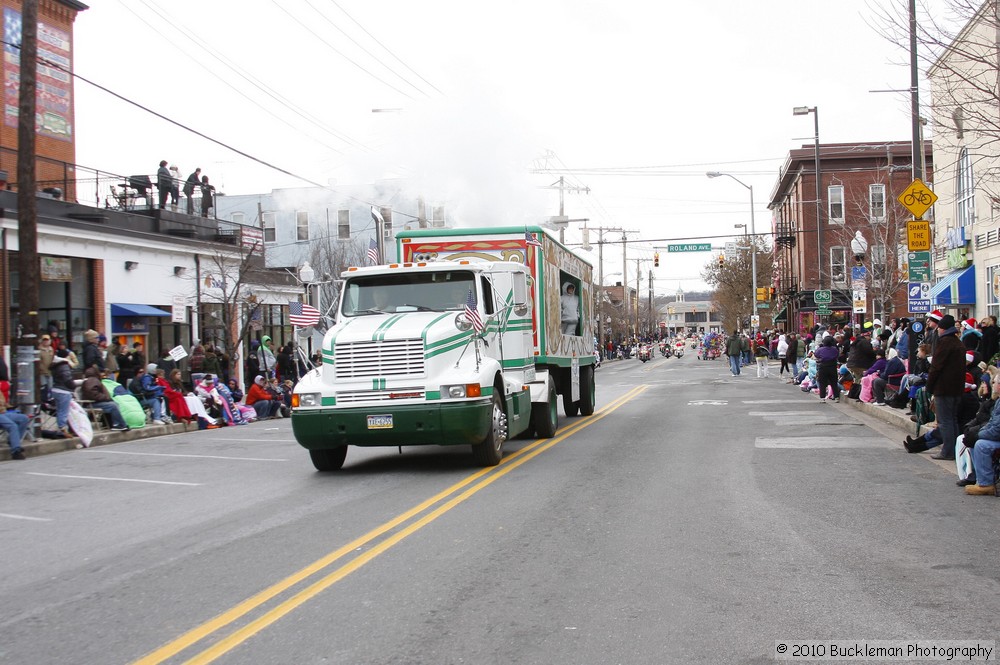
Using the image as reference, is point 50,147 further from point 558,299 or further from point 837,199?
point 837,199

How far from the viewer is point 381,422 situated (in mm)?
11508

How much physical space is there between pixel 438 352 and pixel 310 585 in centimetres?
551

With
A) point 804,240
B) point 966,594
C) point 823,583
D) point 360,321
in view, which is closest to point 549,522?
point 823,583

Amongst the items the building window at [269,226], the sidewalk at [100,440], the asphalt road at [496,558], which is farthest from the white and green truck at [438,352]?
the building window at [269,226]

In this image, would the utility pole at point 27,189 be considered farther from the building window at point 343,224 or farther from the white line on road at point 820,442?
the building window at point 343,224

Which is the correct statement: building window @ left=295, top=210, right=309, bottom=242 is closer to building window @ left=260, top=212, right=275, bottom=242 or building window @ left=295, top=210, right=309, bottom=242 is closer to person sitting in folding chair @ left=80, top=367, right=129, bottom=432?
building window @ left=260, top=212, right=275, bottom=242

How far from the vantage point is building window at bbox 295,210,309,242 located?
4669cm

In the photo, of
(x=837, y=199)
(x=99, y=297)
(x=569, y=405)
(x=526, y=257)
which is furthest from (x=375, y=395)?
(x=837, y=199)

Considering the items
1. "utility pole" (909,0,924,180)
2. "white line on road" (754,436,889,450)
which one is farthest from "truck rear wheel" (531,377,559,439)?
"utility pole" (909,0,924,180)

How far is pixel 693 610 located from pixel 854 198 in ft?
169

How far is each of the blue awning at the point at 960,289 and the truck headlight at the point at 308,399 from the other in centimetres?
2224

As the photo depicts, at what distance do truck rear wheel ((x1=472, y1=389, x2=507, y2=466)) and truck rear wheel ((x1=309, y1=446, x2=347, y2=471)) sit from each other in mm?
1794

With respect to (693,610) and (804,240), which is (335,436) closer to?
(693,610)

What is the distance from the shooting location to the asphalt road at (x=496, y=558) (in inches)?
213
